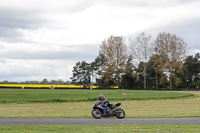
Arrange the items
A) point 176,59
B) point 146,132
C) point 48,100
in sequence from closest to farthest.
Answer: point 146,132 → point 48,100 → point 176,59

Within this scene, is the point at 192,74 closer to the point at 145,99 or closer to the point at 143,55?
the point at 143,55

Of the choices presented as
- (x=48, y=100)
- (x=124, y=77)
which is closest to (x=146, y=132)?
(x=48, y=100)

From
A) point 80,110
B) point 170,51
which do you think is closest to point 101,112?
point 80,110

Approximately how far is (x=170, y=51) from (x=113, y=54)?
15.2m

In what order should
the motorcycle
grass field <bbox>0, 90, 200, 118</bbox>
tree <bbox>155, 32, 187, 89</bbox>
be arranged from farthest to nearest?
tree <bbox>155, 32, 187, 89</bbox> → grass field <bbox>0, 90, 200, 118</bbox> → the motorcycle

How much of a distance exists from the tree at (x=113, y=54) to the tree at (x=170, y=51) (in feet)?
31.1

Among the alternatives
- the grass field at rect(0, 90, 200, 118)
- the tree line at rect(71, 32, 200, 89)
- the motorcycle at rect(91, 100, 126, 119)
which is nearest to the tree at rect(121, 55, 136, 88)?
the tree line at rect(71, 32, 200, 89)

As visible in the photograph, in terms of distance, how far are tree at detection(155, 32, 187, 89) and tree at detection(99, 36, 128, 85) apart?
9.47 m

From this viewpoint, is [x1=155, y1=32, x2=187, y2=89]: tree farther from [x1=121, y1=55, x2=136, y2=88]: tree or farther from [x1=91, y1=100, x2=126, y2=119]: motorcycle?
[x1=91, y1=100, x2=126, y2=119]: motorcycle

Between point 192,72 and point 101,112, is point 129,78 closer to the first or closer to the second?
point 192,72

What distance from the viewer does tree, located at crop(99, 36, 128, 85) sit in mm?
82125

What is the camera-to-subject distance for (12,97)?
129ft

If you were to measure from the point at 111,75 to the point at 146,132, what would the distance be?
73179mm

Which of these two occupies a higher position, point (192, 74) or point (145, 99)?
point (192, 74)
